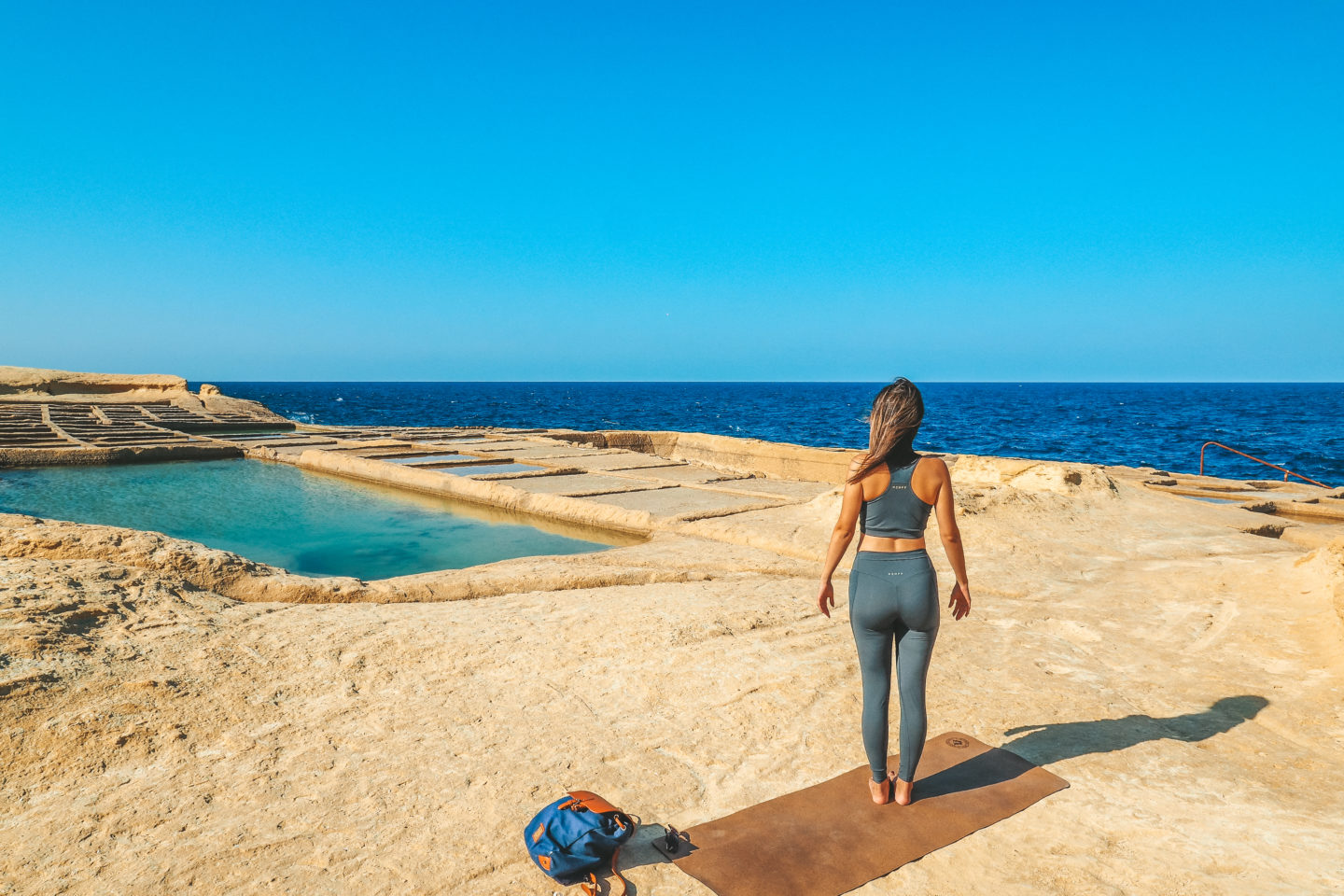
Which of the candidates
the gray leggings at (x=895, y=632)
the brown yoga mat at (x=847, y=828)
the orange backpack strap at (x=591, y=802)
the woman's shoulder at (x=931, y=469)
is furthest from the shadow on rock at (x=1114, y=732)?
the orange backpack strap at (x=591, y=802)

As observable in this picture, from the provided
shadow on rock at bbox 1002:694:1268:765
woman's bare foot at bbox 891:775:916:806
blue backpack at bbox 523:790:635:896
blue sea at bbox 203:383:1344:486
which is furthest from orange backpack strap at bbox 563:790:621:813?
blue sea at bbox 203:383:1344:486

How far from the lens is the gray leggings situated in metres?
2.86

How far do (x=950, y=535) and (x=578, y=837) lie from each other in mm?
1715

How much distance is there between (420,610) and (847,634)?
9.72 feet

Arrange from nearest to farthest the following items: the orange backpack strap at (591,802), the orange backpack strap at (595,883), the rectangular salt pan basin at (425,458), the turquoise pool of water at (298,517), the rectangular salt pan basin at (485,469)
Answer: the orange backpack strap at (595,883), the orange backpack strap at (591,802), the turquoise pool of water at (298,517), the rectangular salt pan basin at (485,469), the rectangular salt pan basin at (425,458)

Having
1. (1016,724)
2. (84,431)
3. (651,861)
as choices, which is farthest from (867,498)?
(84,431)

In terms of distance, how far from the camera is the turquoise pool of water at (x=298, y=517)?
28.8 ft

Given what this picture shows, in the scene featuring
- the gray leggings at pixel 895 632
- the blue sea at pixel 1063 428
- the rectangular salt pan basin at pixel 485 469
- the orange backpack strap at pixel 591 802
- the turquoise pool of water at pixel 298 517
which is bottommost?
the blue sea at pixel 1063 428

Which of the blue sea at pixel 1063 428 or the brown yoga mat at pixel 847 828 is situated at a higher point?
the brown yoga mat at pixel 847 828

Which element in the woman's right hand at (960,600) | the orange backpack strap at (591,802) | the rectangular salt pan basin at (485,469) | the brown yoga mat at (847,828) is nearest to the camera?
the brown yoga mat at (847,828)

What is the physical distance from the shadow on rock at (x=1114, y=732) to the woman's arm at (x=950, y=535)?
1010 millimetres

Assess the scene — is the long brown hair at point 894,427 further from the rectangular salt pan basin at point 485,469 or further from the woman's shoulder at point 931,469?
the rectangular salt pan basin at point 485,469

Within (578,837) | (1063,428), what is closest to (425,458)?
(578,837)

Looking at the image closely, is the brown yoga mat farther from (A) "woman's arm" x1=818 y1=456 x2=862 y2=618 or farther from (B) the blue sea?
(B) the blue sea
